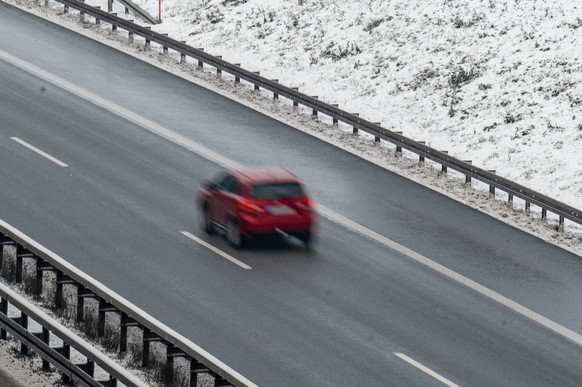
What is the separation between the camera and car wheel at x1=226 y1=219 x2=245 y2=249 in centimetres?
2159

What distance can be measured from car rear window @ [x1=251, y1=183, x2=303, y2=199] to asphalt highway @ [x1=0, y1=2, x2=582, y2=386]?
0.94m

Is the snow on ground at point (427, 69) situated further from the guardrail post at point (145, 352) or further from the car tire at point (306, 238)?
the guardrail post at point (145, 352)

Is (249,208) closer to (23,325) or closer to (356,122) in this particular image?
(23,325)

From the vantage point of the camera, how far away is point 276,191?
2191cm

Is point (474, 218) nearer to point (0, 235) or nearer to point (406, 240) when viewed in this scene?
point (406, 240)

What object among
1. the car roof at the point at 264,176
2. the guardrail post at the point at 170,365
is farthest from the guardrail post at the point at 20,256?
the car roof at the point at 264,176

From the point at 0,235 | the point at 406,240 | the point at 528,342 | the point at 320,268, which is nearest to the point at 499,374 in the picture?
the point at 528,342

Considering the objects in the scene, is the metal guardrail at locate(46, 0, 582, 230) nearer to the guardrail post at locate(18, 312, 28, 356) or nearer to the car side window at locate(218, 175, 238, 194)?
the car side window at locate(218, 175, 238, 194)

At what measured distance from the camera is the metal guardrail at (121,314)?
48.6ft

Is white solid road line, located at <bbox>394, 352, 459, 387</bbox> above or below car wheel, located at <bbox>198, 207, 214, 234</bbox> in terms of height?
above

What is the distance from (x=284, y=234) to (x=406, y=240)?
263 centimetres

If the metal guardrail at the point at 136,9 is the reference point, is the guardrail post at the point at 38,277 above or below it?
above

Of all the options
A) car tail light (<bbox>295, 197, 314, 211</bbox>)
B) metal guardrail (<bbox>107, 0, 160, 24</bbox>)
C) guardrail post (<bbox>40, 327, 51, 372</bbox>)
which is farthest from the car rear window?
metal guardrail (<bbox>107, 0, 160, 24</bbox>)

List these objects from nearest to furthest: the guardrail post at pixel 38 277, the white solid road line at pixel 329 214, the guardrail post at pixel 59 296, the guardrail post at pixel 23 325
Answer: the guardrail post at pixel 23 325 < the guardrail post at pixel 59 296 < the guardrail post at pixel 38 277 < the white solid road line at pixel 329 214
